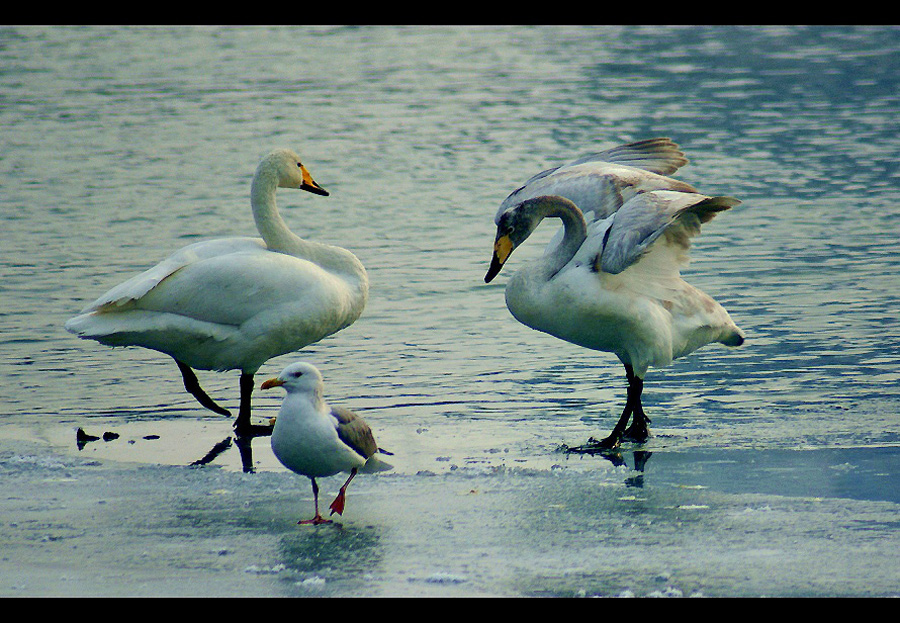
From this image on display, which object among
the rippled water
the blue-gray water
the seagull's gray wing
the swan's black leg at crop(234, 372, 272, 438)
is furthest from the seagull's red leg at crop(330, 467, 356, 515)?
the swan's black leg at crop(234, 372, 272, 438)

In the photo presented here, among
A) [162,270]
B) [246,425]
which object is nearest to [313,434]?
[246,425]

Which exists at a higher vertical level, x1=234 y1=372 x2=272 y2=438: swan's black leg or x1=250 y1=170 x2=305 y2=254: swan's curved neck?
x1=250 y1=170 x2=305 y2=254: swan's curved neck

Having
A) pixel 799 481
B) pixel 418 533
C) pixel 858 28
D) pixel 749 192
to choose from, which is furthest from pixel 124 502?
pixel 858 28

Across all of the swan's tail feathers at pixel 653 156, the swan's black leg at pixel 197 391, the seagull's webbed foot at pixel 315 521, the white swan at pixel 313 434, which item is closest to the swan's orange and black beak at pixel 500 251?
the swan's tail feathers at pixel 653 156

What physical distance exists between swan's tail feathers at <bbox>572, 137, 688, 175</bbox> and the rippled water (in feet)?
3.95

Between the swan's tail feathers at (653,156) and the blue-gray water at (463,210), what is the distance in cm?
121

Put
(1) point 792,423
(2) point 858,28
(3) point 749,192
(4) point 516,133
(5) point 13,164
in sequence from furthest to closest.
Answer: (2) point 858,28
(4) point 516,133
(5) point 13,164
(3) point 749,192
(1) point 792,423

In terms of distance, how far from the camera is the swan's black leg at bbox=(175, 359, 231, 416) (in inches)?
283

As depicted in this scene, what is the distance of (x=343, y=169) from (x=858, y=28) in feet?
56.6

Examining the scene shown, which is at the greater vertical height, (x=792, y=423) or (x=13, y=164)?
(x=792, y=423)

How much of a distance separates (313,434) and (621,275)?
2.23 m

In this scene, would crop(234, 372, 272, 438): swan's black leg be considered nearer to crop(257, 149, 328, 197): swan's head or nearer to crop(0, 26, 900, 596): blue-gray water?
crop(0, 26, 900, 596): blue-gray water

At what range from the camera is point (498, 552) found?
200 inches

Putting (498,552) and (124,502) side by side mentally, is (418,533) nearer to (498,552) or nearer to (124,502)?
(498,552)
